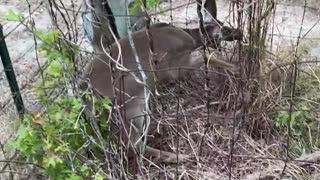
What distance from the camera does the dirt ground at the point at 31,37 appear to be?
4188 mm

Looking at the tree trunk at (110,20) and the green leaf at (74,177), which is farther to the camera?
the tree trunk at (110,20)

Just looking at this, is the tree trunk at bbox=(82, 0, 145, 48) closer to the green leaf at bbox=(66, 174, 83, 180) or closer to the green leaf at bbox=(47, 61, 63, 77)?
the green leaf at bbox=(47, 61, 63, 77)

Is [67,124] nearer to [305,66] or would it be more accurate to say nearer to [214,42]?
[214,42]

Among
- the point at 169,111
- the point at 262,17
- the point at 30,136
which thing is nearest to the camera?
the point at 30,136

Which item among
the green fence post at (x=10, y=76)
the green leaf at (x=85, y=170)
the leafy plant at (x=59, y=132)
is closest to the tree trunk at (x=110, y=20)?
the green fence post at (x=10, y=76)

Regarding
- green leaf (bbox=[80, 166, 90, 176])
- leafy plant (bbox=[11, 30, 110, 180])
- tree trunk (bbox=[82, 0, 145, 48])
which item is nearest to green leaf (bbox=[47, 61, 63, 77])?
leafy plant (bbox=[11, 30, 110, 180])

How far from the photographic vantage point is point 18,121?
4.08 m

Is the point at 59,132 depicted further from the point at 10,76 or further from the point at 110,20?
the point at 110,20

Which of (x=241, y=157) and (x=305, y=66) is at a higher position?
(x=305, y=66)

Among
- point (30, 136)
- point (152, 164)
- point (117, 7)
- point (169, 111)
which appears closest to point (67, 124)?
point (30, 136)

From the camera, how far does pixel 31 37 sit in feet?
17.7

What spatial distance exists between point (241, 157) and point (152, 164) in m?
0.54

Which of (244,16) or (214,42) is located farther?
(214,42)

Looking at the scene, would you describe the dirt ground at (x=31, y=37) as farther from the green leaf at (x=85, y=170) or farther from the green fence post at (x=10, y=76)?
the green leaf at (x=85, y=170)
